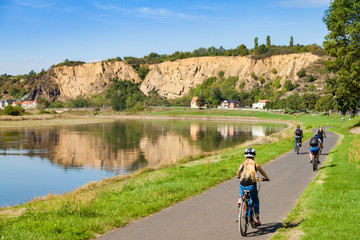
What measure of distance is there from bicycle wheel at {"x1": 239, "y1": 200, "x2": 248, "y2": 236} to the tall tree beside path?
90.4 feet

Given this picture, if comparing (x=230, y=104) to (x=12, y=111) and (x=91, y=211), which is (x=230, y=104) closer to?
(x=12, y=111)

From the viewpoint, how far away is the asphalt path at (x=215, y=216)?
334 inches

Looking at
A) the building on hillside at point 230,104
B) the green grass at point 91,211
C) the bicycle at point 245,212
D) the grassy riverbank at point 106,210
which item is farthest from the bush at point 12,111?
the bicycle at point 245,212

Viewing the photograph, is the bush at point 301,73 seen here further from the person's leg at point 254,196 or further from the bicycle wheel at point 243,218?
the bicycle wheel at point 243,218

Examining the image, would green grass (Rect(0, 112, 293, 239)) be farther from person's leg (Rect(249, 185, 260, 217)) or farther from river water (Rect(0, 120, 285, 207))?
river water (Rect(0, 120, 285, 207))

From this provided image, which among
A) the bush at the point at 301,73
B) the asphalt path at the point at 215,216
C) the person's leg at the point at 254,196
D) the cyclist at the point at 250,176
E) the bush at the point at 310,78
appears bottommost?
the asphalt path at the point at 215,216

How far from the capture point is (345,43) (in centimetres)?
3556

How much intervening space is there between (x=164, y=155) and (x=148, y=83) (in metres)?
165

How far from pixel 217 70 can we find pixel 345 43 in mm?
148468

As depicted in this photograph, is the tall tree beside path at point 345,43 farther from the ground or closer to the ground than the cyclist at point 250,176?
farther from the ground

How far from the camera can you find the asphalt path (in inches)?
334

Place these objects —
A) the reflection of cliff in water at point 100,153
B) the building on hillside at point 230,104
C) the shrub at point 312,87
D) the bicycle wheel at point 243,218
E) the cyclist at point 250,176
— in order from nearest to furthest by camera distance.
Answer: the bicycle wheel at point 243,218 → the cyclist at point 250,176 → the reflection of cliff in water at point 100,153 → the shrub at point 312,87 → the building on hillside at point 230,104

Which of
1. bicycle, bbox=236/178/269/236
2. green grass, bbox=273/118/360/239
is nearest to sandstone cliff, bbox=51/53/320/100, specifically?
green grass, bbox=273/118/360/239

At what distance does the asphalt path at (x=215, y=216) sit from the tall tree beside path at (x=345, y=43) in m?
21.5
